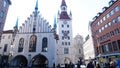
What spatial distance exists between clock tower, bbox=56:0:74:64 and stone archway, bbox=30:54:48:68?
13554 millimetres

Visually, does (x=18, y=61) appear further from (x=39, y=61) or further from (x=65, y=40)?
(x=65, y=40)

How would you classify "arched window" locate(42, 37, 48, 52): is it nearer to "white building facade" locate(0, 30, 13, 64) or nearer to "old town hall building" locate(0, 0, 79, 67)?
"old town hall building" locate(0, 0, 79, 67)

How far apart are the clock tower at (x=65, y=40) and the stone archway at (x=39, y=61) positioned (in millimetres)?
13554

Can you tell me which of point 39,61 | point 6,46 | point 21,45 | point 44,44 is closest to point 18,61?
point 21,45

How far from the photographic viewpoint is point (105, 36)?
3606 centimetres

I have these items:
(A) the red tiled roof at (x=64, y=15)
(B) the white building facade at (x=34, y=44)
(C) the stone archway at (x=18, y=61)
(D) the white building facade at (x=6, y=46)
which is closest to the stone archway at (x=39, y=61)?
(B) the white building facade at (x=34, y=44)

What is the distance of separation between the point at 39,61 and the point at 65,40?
62.6ft

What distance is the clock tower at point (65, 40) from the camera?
49938 millimetres

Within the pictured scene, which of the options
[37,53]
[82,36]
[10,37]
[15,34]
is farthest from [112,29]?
[82,36]

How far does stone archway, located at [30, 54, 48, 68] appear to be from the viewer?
118 ft

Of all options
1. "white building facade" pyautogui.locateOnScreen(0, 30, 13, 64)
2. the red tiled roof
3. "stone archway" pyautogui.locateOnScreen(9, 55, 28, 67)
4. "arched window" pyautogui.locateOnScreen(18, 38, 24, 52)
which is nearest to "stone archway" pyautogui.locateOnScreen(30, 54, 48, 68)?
"stone archway" pyautogui.locateOnScreen(9, 55, 28, 67)

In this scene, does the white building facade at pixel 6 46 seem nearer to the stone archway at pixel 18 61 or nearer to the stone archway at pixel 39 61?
the stone archway at pixel 18 61

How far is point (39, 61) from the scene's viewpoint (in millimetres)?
36812

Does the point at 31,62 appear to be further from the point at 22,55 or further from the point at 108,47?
the point at 108,47
